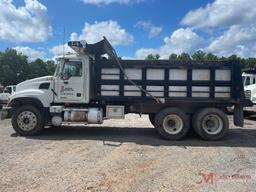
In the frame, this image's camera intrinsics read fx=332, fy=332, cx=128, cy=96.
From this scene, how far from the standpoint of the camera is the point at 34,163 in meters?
7.59

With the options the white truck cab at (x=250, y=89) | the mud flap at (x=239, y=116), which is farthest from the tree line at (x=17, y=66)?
the mud flap at (x=239, y=116)

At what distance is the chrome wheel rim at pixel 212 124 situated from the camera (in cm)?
1117

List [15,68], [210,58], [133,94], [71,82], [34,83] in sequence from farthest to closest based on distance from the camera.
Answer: [15,68], [210,58], [34,83], [71,82], [133,94]

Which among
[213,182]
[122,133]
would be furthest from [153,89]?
[213,182]

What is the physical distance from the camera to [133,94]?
11.4m

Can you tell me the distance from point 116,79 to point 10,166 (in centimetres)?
512

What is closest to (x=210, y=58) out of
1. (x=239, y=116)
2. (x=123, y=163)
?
(x=239, y=116)

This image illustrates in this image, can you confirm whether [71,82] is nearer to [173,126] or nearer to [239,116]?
[173,126]

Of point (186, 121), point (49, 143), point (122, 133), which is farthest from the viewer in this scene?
point (122, 133)

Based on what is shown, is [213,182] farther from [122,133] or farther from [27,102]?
[27,102]

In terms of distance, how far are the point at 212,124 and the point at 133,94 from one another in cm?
289

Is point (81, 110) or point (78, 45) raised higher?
point (78, 45)

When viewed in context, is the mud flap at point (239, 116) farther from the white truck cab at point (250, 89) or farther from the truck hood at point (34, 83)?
the truck hood at point (34, 83)

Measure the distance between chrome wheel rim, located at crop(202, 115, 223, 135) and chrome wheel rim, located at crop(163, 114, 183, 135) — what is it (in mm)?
800
